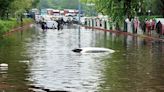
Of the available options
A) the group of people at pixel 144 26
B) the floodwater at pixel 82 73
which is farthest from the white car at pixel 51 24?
the floodwater at pixel 82 73

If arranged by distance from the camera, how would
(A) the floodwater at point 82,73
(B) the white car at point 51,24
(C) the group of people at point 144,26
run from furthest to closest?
(B) the white car at point 51,24 → (C) the group of people at point 144,26 → (A) the floodwater at point 82,73

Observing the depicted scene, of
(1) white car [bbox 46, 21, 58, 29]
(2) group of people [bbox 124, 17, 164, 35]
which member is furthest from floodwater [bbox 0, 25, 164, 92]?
(1) white car [bbox 46, 21, 58, 29]

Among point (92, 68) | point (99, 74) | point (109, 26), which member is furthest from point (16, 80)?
point (109, 26)

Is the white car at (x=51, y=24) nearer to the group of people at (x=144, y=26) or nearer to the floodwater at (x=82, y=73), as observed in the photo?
the group of people at (x=144, y=26)

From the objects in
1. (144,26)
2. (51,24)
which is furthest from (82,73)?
(51,24)

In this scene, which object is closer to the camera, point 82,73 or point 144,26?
point 82,73

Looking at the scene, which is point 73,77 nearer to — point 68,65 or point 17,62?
point 68,65

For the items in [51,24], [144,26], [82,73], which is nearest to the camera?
[82,73]

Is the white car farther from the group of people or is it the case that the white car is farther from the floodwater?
the floodwater

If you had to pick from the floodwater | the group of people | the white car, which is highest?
the floodwater

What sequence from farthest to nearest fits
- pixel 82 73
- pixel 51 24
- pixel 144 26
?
pixel 51 24 < pixel 144 26 < pixel 82 73

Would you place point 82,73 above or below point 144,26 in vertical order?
above

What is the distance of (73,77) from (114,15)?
47.3 m

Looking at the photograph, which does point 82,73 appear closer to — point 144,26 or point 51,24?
point 144,26
